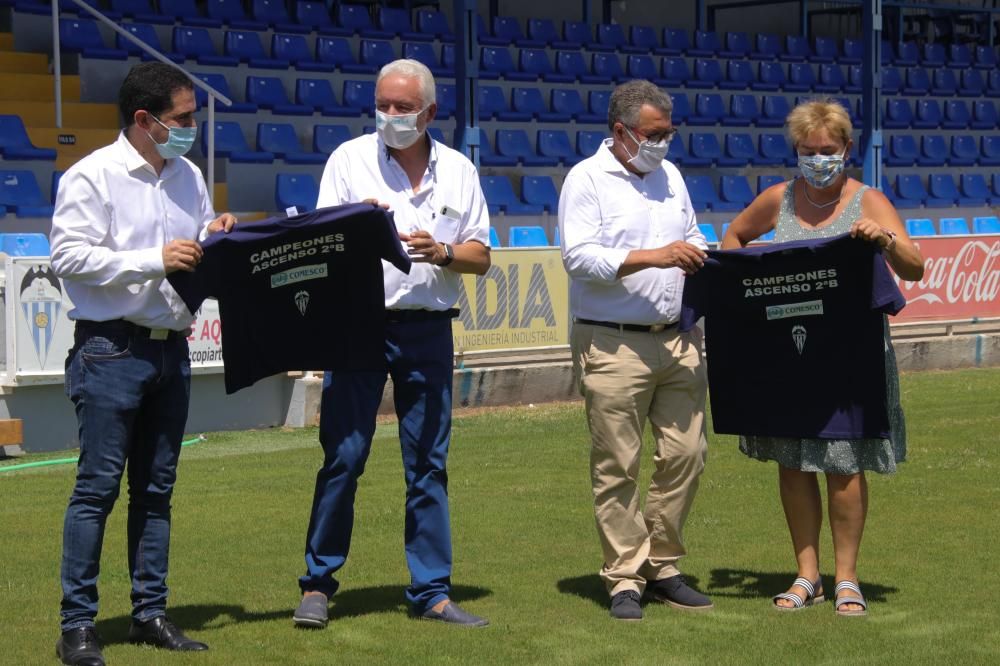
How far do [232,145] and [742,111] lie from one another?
403 inches

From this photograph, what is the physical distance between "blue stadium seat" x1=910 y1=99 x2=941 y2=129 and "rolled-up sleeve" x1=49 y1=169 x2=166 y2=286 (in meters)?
24.1

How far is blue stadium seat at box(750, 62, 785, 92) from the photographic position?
26062mm

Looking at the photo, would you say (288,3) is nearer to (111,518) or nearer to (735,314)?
(111,518)

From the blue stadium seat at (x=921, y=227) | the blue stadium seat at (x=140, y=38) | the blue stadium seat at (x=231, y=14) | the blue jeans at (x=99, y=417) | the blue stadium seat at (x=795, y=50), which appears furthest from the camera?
the blue stadium seat at (x=795, y=50)

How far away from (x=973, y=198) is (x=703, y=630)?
22042 millimetres

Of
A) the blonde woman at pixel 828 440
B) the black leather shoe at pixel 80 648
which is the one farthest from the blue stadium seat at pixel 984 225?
the black leather shoe at pixel 80 648

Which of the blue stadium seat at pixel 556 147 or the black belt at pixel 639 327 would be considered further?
the blue stadium seat at pixel 556 147

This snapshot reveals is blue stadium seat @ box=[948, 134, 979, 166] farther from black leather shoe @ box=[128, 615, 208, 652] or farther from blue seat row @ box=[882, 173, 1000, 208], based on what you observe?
black leather shoe @ box=[128, 615, 208, 652]

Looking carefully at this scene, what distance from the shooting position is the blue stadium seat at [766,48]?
2695 centimetres

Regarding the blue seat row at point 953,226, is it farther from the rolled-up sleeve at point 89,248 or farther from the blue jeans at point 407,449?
the rolled-up sleeve at point 89,248

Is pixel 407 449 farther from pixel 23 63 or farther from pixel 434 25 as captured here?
pixel 434 25

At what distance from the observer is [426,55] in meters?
21.8

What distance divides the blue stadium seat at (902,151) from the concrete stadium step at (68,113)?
45.3ft

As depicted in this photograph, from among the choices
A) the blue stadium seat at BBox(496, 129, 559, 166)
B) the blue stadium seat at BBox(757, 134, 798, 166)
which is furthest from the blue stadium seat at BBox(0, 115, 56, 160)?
the blue stadium seat at BBox(757, 134, 798, 166)
